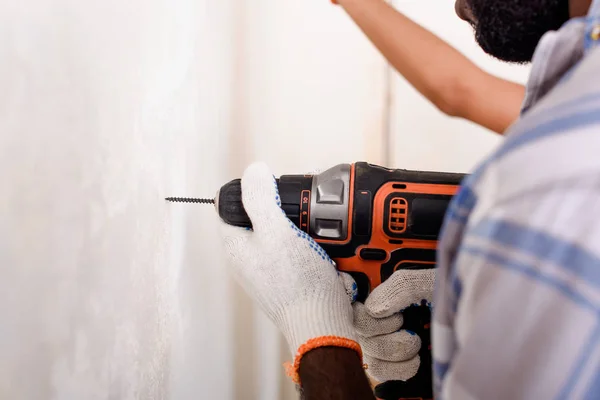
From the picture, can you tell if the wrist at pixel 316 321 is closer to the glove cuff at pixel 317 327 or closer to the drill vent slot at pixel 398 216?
the glove cuff at pixel 317 327

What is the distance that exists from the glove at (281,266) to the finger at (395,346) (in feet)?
0.30

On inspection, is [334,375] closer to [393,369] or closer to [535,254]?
[393,369]

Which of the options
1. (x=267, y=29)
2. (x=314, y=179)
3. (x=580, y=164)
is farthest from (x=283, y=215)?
(x=267, y=29)

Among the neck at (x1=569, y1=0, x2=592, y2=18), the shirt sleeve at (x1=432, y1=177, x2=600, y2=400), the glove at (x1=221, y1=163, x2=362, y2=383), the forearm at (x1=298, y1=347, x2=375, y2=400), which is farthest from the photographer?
the glove at (x1=221, y1=163, x2=362, y2=383)

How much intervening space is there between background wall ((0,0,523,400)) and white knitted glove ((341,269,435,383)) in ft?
1.09

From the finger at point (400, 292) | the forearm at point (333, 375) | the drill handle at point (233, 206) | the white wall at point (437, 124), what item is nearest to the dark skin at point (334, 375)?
the forearm at point (333, 375)

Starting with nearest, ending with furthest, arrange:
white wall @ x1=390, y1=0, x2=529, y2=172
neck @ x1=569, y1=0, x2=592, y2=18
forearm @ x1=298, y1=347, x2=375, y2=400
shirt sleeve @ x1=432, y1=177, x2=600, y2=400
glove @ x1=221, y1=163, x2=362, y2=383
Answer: shirt sleeve @ x1=432, y1=177, x2=600, y2=400 → neck @ x1=569, y1=0, x2=592, y2=18 → forearm @ x1=298, y1=347, x2=375, y2=400 → glove @ x1=221, y1=163, x2=362, y2=383 → white wall @ x1=390, y1=0, x2=529, y2=172

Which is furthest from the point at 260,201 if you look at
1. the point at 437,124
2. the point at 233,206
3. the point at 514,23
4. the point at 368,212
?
the point at 437,124

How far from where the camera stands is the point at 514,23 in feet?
1.76

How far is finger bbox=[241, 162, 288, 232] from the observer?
691 mm

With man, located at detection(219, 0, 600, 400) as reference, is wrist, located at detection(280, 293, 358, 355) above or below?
below

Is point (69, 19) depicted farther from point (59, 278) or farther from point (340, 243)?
point (340, 243)

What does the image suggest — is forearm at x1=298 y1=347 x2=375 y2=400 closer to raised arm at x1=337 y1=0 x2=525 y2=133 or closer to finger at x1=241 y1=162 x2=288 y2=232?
A: finger at x1=241 y1=162 x2=288 y2=232

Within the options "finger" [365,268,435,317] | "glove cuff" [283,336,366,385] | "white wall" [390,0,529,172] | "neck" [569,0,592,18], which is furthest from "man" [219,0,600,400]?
"white wall" [390,0,529,172]
